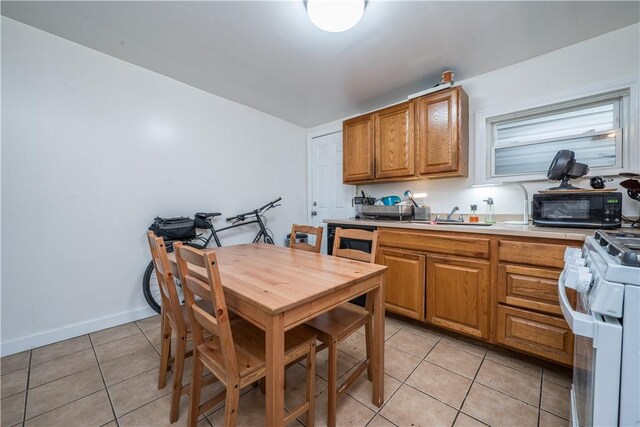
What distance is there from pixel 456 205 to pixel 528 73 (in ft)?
4.22

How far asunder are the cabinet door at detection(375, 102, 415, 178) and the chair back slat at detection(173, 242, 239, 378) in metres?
2.17

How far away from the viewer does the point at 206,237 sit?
2.77m

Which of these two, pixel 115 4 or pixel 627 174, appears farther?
pixel 627 174

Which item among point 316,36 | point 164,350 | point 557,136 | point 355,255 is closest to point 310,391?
point 355,255

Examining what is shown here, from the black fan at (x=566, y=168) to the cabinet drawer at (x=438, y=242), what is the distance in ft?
2.30

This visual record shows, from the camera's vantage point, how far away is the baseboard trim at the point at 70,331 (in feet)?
5.83

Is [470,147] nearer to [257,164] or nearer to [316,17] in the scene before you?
[316,17]

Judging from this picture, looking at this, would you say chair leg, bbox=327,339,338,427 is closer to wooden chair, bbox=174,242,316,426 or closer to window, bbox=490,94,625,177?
wooden chair, bbox=174,242,316,426

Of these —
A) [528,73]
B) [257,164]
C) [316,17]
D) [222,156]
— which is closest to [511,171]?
[528,73]

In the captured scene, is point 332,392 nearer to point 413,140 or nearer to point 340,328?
point 340,328

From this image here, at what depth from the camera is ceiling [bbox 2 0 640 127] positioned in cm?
162

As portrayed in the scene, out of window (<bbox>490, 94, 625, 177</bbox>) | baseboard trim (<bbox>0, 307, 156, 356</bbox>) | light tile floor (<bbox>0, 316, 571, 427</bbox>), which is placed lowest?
light tile floor (<bbox>0, 316, 571, 427</bbox>)

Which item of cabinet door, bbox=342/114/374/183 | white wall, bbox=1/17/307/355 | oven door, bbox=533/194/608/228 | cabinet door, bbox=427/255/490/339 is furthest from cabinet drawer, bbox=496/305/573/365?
white wall, bbox=1/17/307/355

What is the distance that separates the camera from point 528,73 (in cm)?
216
